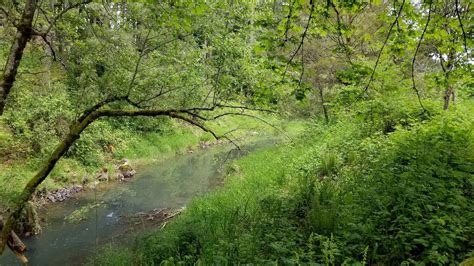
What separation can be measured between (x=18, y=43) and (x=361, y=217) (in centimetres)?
519

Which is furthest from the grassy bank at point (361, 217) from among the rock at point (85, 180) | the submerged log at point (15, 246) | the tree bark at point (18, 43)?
the rock at point (85, 180)

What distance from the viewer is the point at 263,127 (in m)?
10.3

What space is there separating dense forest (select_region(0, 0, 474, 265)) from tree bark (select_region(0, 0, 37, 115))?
2cm

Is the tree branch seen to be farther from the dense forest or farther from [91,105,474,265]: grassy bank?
[91,105,474,265]: grassy bank


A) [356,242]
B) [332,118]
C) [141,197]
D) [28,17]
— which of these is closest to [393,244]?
[356,242]

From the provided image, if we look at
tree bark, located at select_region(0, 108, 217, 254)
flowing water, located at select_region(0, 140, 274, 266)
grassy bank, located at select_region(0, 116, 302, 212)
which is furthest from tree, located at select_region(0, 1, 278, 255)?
flowing water, located at select_region(0, 140, 274, 266)

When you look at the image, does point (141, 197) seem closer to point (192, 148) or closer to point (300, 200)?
point (300, 200)

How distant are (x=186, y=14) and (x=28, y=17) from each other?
2139 millimetres

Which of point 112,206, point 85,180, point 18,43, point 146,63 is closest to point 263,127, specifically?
point 146,63

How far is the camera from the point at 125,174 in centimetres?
1441

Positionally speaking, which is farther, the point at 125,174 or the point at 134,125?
the point at 134,125

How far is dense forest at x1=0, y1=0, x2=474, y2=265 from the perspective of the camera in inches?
164

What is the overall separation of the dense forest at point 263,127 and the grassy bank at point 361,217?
3 centimetres

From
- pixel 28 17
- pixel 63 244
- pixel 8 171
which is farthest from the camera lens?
pixel 8 171
